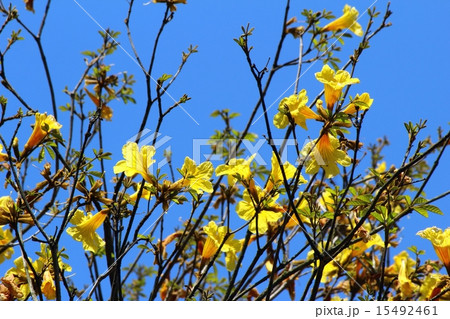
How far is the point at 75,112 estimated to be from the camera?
4.70 m

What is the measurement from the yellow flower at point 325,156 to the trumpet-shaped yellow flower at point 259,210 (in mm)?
290

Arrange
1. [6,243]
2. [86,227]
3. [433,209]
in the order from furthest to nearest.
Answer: [6,243] → [86,227] → [433,209]

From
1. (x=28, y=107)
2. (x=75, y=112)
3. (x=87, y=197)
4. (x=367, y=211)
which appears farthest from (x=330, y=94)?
(x=75, y=112)

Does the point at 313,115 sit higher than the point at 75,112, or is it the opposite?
the point at 75,112

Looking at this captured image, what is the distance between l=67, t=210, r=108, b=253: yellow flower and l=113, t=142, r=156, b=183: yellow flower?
32 centimetres

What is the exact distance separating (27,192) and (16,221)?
0.19 meters

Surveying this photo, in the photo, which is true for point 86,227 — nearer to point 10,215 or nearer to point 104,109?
point 10,215

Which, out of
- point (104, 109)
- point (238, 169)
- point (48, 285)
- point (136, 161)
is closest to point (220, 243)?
point (238, 169)

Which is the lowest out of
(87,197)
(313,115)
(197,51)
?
(87,197)

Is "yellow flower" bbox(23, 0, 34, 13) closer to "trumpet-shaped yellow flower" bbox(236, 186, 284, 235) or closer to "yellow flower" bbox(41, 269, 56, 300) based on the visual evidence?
"yellow flower" bbox(41, 269, 56, 300)

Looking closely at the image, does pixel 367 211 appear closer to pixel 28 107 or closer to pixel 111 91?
pixel 28 107

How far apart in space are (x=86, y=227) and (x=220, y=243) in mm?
866

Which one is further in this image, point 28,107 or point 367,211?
point 28,107

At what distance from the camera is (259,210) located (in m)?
3.02
